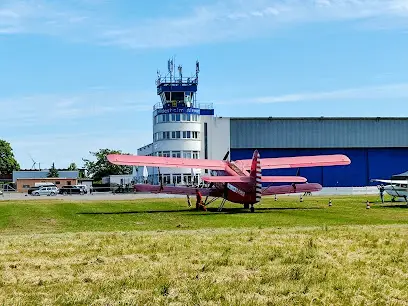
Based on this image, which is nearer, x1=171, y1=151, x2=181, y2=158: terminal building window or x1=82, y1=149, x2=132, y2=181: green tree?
x1=171, y1=151, x2=181, y2=158: terminal building window

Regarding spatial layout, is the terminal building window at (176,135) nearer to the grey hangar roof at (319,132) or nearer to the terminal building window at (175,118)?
the terminal building window at (175,118)

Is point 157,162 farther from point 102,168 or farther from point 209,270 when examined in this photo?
point 102,168

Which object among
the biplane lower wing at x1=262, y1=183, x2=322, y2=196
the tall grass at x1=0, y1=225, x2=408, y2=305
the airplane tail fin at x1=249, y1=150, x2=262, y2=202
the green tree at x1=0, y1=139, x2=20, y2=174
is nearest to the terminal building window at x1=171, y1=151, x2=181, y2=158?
the biplane lower wing at x1=262, y1=183, x2=322, y2=196

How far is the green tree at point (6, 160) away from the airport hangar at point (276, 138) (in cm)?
7519

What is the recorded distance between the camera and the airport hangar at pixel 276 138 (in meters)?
82.8

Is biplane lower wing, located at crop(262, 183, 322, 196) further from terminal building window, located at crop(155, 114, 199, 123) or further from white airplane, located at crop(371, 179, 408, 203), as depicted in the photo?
terminal building window, located at crop(155, 114, 199, 123)

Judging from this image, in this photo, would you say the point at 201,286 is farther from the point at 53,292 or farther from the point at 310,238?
the point at 310,238

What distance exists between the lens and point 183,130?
82625 millimetres

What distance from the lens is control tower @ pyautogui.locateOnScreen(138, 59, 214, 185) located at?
8238 cm

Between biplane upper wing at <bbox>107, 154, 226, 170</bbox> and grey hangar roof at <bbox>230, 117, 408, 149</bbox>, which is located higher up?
grey hangar roof at <bbox>230, 117, 408, 149</bbox>

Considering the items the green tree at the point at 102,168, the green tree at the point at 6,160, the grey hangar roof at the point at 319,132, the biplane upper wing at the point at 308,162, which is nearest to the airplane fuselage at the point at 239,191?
the biplane upper wing at the point at 308,162

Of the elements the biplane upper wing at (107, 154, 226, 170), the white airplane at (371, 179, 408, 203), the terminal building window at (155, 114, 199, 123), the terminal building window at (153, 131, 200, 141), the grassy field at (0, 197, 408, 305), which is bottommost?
the grassy field at (0, 197, 408, 305)

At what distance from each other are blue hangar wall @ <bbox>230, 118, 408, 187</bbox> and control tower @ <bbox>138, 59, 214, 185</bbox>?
16.3 ft

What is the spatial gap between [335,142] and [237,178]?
198ft
